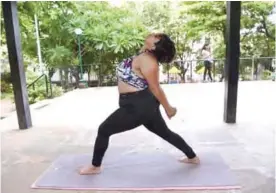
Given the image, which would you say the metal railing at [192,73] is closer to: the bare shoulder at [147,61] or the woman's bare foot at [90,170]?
the woman's bare foot at [90,170]

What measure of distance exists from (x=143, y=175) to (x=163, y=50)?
1039 millimetres

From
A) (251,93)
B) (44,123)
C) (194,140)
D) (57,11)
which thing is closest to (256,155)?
(194,140)

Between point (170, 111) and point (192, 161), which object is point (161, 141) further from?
point (170, 111)

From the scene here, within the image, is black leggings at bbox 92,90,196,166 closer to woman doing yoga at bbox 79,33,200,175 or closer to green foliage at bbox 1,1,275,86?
woman doing yoga at bbox 79,33,200,175

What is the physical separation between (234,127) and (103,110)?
2491 mm

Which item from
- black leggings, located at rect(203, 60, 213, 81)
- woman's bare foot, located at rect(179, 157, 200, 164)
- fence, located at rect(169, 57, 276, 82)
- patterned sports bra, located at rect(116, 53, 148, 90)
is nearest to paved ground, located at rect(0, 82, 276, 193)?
woman's bare foot, located at rect(179, 157, 200, 164)

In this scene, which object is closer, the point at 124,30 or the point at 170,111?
the point at 170,111

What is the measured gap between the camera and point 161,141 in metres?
3.77

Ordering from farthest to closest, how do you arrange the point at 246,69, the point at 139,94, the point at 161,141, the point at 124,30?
the point at 124,30
the point at 246,69
the point at 161,141
the point at 139,94

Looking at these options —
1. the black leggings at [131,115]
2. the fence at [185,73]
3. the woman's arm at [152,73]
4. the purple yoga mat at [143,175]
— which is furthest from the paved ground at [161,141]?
the fence at [185,73]

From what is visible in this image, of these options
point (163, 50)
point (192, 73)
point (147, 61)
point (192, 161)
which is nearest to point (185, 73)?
point (192, 73)

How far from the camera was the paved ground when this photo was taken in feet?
9.43

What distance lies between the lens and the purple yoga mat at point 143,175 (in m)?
2.56

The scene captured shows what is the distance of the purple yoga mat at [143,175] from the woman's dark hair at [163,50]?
942 millimetres
